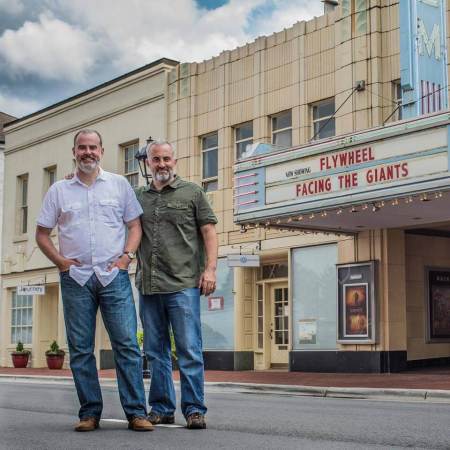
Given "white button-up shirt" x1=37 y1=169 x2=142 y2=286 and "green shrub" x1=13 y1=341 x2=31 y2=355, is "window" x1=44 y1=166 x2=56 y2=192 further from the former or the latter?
"white button-up shirt" x1=37 y1=169 x2=142 y2=286

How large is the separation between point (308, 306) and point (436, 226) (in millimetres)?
3401

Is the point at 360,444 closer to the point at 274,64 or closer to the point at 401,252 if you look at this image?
the point at 401,252

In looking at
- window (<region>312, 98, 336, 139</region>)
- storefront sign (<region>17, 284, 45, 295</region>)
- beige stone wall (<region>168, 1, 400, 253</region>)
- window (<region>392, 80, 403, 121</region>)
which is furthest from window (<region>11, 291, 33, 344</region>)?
window (<region>392, 80, 403, 121</region>)

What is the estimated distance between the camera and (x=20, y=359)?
101 feet

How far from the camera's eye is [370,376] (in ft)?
60.8

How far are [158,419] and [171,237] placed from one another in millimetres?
1257

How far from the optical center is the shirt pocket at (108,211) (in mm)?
6398

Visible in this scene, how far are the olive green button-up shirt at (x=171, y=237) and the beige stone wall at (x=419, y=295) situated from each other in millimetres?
14634

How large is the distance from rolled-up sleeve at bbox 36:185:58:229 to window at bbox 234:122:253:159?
17609mm

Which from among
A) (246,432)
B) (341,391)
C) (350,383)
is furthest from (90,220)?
(350,383)

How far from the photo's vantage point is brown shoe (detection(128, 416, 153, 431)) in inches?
241

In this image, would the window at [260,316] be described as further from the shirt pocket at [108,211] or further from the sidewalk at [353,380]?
the shirt pocket at [108,211]

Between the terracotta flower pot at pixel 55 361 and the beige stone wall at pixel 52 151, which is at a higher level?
the beige stone wall at pixel 52 151

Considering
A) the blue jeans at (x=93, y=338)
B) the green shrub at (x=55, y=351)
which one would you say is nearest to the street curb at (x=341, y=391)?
the blue jeans at (x=93, y=338)
